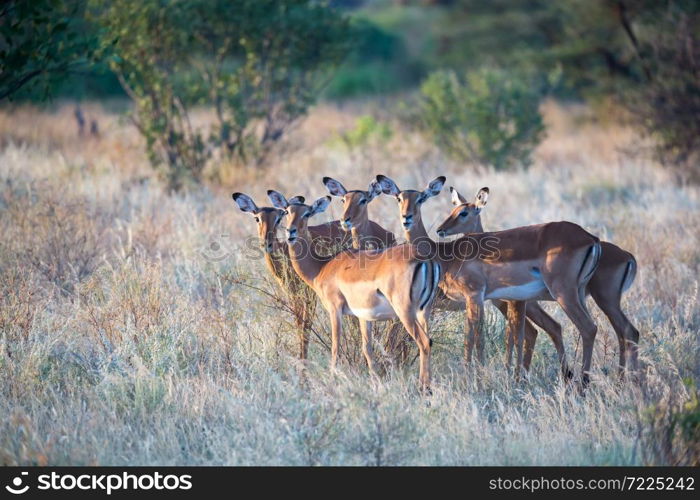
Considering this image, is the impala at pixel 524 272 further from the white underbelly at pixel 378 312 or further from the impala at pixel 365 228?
the white underbelly at pixel 378 312

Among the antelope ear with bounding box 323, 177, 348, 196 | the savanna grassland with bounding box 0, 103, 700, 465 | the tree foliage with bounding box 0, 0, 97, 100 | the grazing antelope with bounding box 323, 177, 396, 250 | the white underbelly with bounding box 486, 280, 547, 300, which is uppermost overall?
the tree foliage with bounding box 0, 0, 97, 100

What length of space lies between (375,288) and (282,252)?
1022 millimetres

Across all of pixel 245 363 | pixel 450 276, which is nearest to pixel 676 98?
pixel 450 276

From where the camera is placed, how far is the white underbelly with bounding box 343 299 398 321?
5.70m

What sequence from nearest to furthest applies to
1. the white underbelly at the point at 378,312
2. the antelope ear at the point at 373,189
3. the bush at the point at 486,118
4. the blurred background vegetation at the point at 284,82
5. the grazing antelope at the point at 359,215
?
the white underbelly at the point at 378,312
the grazing antelope at the point at 359,215
the antelope ear at the point at 373,189
the blurred background vegetation at the point at 284,82
the bush at the point at 486,118

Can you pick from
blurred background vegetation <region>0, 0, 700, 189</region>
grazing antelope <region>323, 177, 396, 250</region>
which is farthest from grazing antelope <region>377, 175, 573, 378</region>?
blurred background vegetation <region>0, 0, 700, 189</region>

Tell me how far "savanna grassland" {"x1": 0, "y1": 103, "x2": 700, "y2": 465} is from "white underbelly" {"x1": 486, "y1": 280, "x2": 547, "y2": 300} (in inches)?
18.8

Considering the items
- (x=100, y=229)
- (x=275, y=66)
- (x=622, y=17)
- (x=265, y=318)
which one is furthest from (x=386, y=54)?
(x=265, y=318)

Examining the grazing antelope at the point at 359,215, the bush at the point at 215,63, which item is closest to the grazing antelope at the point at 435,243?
the grazing antelope at the point at 359,215

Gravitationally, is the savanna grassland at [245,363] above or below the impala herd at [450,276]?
below

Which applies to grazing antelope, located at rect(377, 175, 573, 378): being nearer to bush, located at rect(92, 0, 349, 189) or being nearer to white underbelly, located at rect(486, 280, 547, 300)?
white underbelly, located at rect(486, 280, 547, 300)

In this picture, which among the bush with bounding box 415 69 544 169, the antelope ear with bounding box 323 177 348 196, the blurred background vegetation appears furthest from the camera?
the bush with bounding box 415 69 544 169

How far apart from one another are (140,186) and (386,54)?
23.8 m

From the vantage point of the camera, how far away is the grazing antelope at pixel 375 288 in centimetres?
558
